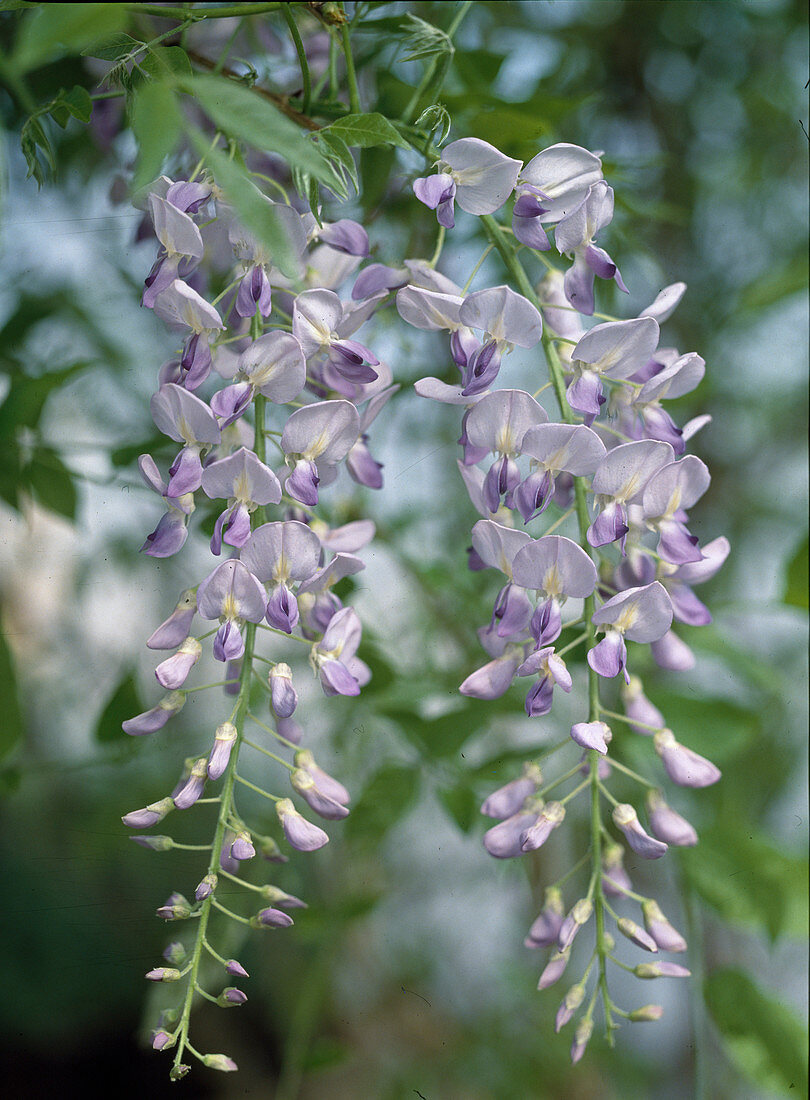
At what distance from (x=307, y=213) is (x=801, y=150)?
2.78 feet

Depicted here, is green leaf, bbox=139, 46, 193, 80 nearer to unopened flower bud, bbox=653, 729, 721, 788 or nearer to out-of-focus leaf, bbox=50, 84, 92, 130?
out-of-focus leaf, bbox=50, 84, 92, 130

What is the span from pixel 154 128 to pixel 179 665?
0.21 metres

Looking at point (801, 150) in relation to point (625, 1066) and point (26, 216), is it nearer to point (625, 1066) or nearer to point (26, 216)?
point (26, 216)

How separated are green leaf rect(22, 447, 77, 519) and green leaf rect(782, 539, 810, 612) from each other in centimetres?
52

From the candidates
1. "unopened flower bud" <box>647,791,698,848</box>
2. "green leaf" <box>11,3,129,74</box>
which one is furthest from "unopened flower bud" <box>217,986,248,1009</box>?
"green leaf" <box>11,3,129,74</box>

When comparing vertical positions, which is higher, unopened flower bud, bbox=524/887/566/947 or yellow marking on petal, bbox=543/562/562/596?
yellow marking on petal, bbox=543/562/562/596

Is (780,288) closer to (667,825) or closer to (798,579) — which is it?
(798,579)

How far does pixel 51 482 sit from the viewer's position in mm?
605

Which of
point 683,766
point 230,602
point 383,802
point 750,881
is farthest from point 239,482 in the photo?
point 750,881

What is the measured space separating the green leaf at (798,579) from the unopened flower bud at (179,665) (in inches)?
16.7

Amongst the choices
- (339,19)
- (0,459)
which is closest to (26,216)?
(0,459)

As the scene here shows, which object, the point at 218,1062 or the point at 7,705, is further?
the point at 7,705

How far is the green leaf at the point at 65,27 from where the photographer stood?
217mm

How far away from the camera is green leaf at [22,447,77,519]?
60 cm
